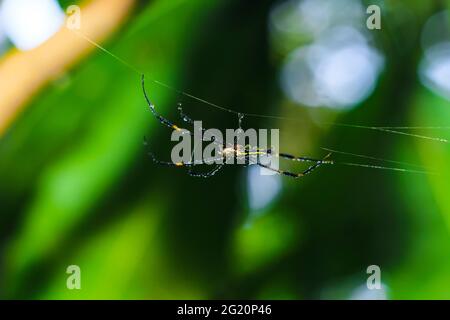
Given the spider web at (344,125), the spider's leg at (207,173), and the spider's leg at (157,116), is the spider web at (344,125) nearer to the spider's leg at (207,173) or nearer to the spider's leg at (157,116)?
the spider's leg at (157,116)

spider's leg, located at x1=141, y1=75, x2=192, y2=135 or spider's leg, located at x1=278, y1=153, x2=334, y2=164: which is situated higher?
spider's leg, located at x1=141, y1=75, x2=192, y2=135

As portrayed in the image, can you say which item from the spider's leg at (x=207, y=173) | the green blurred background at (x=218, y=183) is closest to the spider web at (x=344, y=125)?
the green blurred background at (x=218, y=183)

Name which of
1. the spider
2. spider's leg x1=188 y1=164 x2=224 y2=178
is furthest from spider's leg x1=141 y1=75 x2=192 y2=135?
spider's leg x1=188 y1=164 x2=224 y2=178

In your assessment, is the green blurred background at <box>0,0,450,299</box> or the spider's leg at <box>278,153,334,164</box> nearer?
the green blurred background at <box>0,0,450,299</box>

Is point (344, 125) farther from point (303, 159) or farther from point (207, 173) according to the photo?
point (207, 173)

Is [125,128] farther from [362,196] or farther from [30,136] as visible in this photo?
[362,196]

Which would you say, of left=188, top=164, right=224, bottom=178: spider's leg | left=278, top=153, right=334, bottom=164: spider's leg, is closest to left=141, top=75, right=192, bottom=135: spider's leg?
left=188, top=164, right=224, bottom=178: spider's leg

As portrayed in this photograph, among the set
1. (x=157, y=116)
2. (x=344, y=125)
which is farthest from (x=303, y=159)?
(x=157, y=116)

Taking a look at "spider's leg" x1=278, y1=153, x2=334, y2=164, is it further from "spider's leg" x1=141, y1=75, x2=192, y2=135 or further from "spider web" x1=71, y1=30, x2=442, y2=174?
"spider's leg" x1=141, y1=75, x2=192, y2=135
